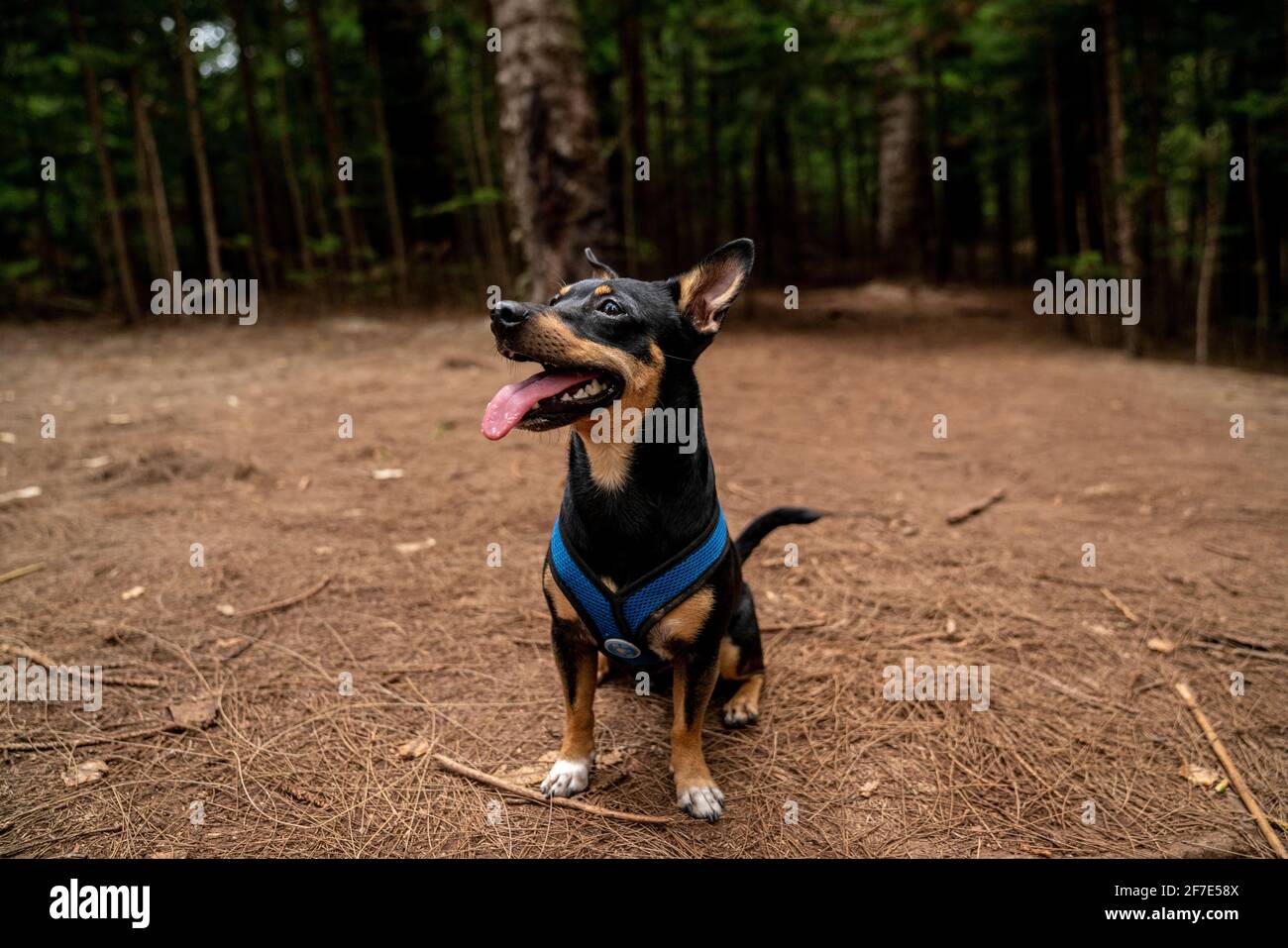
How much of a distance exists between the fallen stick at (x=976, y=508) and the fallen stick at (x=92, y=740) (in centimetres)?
442

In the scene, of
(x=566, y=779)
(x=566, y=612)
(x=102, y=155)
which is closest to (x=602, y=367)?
(x=566, y=612)

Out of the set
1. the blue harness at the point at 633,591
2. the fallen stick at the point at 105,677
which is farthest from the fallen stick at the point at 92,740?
the blue harness at the point at 633,591

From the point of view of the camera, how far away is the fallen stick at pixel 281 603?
11.8 feet

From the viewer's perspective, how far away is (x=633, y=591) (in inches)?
94.0

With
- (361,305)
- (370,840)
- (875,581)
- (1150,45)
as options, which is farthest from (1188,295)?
(370,840)

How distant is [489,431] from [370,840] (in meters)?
1.34

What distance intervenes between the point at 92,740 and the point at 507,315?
2.15 m

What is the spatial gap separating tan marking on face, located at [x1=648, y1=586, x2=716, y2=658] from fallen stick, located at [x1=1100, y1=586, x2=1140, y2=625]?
97.5 inches

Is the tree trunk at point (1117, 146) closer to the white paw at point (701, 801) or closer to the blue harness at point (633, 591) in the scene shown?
the blue harness at point (633, 591)

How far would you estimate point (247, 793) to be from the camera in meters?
2.47

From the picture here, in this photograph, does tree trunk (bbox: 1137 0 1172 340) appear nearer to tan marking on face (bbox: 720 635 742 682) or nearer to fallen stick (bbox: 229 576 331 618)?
tan marking on face (bbox: 720 635 742 682)

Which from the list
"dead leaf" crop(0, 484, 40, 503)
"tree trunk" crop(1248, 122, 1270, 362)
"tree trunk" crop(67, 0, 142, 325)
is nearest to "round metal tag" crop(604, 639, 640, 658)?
"dead leaf" crop(0, 484, 40, 503)

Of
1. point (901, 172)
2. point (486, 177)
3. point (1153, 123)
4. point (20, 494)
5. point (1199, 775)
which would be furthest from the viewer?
point (901, 172)

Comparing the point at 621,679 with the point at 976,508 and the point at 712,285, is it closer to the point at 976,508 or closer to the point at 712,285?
Result: the point at 712,285
